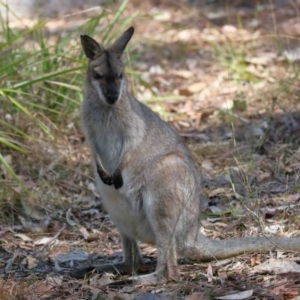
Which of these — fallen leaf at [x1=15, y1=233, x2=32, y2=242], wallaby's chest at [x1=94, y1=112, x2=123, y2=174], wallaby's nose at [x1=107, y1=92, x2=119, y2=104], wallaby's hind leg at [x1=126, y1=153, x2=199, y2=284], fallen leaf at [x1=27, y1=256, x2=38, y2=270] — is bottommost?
fallen leaf at [x1=27, y1=256, x2=38, y2=270]

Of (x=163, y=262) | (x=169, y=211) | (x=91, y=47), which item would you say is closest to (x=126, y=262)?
(x=163, y=262)

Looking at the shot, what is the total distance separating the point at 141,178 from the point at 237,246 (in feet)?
2.20

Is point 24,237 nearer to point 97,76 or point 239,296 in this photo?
point 97,76

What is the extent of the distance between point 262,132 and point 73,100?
169 cm

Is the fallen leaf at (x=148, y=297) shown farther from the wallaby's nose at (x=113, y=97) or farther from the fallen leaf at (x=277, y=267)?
the wallaby's nose at (x=113, y=97)

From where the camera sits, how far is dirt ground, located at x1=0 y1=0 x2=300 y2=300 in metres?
4.16

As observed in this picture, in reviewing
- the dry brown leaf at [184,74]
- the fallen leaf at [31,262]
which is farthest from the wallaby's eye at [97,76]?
the dry brown leaf at [184,74]

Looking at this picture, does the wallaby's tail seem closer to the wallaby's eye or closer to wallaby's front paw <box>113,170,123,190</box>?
wallaby's front paw <box>113,170,123,190</box>

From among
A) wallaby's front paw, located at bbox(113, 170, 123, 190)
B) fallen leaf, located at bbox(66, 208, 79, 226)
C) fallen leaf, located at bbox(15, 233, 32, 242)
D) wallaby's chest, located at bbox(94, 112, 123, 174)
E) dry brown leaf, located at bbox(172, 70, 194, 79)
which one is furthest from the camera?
dry brown leaf, located at bbox(172, 70, 194, 79)

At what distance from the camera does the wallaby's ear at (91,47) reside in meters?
4.64

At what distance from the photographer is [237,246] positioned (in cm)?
439

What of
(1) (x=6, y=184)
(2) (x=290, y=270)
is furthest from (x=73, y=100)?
(2) (x=290, y=270)

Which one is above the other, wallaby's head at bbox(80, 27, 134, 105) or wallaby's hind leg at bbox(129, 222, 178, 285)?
wallaby's head at bbox(80, 27, 134, 105)

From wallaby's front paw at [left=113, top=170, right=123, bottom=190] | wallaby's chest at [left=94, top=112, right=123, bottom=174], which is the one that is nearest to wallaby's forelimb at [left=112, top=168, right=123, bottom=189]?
wallaby's front paw at [left=113, top=170, right=123, bottom=190]
